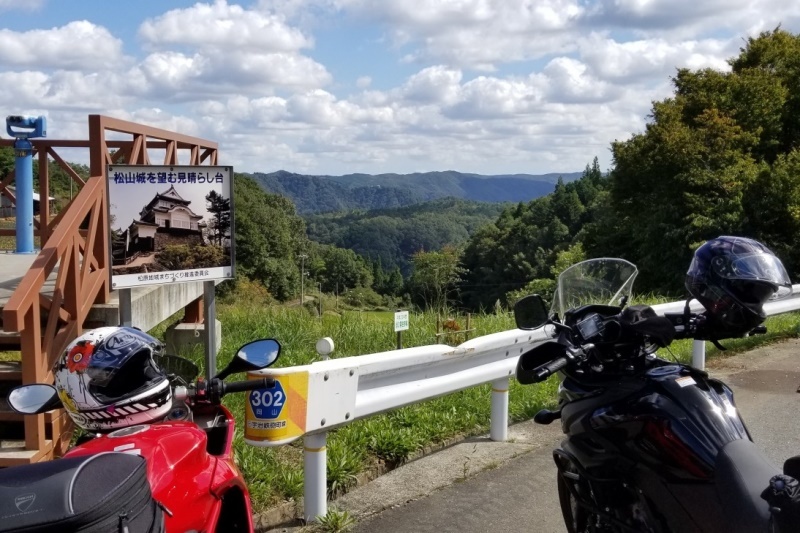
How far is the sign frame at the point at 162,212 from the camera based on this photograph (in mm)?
5156

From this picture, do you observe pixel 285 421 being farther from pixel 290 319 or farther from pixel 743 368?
pixel 743 368

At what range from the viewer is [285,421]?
3.99 metres

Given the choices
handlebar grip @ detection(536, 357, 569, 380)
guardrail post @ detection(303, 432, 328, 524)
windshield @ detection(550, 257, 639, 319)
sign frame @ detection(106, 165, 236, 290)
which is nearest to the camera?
handlebar grip @ detection(536, 357, 569, 380)

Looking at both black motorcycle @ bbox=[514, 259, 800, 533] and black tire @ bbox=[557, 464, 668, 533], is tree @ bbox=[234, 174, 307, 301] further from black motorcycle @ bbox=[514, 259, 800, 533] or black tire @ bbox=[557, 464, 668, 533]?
black motorcycle @ bbox=[514, 259, 800, 533]

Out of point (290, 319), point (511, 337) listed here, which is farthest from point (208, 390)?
point (290, 319)

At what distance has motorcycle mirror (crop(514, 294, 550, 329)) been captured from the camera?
3.19 metres

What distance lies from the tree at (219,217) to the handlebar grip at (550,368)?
10.7 feet

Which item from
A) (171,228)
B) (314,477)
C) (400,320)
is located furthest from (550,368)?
(400,320)

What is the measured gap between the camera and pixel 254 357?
2.88m

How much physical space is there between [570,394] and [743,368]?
6.26 metres

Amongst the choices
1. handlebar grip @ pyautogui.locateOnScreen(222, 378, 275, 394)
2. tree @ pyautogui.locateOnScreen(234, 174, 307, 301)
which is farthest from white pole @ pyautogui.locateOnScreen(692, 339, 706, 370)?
tree @ pyautogui.locateOnScreen(234, 174, 307, 301)

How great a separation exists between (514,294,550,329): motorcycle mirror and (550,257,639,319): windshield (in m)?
0.61

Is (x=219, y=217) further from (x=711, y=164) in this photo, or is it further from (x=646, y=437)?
(x=711, y=164)

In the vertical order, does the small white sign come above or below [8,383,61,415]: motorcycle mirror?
below
